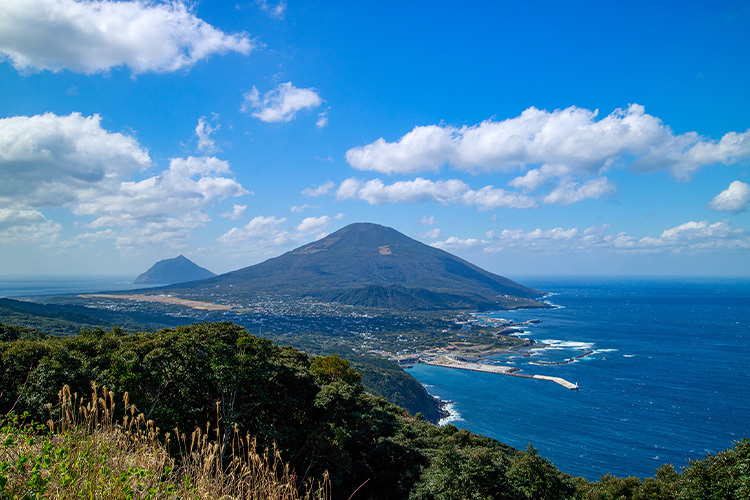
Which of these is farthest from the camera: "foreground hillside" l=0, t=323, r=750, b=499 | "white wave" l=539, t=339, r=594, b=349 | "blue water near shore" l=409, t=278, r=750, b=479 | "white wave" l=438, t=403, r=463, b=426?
"white wave" l=539, t=339, r=594, b=349

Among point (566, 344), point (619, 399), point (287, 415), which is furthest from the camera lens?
point (566, 344)

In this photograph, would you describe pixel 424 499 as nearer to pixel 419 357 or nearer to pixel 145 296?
pixel 419 357

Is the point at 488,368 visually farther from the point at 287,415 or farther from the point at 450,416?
the point at 287,415

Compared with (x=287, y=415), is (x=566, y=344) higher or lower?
lower

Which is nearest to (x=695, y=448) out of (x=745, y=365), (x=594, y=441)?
(x=594, y=441)

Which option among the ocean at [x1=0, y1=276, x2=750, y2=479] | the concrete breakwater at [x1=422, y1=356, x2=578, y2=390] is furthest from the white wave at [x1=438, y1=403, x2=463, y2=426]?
the concrete breakwater at [x1=422, y1=356, x2=578, y2=390]

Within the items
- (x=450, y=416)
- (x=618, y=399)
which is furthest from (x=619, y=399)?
(x=450, y=416)

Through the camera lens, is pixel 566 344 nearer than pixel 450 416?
No

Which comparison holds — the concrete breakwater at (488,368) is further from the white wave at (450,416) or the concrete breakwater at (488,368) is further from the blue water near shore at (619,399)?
the white wave at (450,416)

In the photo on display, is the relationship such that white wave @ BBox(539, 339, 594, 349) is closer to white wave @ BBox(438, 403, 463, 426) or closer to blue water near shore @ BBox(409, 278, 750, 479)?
blue water near shore @ BBox(409, 278, 750, 479)
